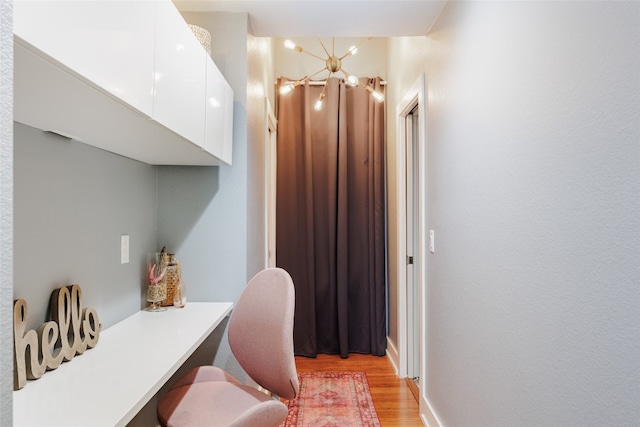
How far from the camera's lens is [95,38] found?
810 millimetres

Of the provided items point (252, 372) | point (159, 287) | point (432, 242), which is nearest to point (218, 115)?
point (159, 287)

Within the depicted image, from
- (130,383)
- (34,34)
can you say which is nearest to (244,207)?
(130,383)

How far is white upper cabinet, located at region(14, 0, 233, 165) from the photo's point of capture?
2.25 feet

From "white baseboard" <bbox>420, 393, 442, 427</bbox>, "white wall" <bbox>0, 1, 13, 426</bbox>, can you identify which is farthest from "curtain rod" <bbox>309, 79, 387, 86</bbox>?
"white wall" <bbox>0, 1, 13, 426</bbox>

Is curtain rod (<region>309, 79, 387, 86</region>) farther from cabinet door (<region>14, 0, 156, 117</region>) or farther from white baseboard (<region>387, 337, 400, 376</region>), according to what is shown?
cabinet door (<region>14, 0, 156, 117</region>)

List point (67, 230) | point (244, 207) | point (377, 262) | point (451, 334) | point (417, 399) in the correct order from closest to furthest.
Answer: point (67, 230) → point (451, 334) → point (244, 207) → point (417, 399) → point (377, 262)

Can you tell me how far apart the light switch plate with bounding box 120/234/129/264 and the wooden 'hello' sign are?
356 mm

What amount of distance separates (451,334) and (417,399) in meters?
0.98

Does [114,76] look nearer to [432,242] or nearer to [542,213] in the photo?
[542,213]

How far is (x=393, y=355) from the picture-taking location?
3.11 m

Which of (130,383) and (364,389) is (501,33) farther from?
(364,389)

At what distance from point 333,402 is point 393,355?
0.81 metres

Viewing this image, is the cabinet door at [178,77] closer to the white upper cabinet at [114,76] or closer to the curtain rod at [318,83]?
the white upper cabinet at [114,76]

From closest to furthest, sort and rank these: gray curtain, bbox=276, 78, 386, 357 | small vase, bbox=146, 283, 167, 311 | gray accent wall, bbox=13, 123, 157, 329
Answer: gray accent wall, bbox=13, 123, 157, 329 < small vase, bbox=146, 283, 167, 311 < gray curtain, bbox=276, 78, 386, 357
